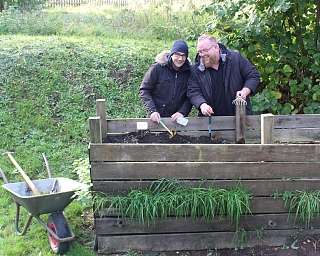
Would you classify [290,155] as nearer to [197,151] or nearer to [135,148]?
[197,151]

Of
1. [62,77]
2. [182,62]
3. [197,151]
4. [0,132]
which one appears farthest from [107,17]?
[197,151]

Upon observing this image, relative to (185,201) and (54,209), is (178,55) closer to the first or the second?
(185,201)

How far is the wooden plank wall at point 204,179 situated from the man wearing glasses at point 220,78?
0.74 metres

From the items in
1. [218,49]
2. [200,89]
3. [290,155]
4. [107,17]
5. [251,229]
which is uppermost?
[107,17]

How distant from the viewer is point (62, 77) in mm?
8297

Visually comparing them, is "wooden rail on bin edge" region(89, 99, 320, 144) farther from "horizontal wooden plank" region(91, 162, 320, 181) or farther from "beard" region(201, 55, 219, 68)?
"horizontal wooden plank" region(91, 162, 320, 181)

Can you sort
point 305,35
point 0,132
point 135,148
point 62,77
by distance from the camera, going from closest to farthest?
point 135,148, point 305,35, point 0,132, point 62,77

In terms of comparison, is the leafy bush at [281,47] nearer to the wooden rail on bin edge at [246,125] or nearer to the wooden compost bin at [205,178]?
the wooden rail on bin edge at [246,125]

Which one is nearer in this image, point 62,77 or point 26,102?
point 26,102

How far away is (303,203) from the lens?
4.30 metres

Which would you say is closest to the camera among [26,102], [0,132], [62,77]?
[0,132]

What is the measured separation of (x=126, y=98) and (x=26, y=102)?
4.83 ft

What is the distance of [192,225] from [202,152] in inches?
25.8

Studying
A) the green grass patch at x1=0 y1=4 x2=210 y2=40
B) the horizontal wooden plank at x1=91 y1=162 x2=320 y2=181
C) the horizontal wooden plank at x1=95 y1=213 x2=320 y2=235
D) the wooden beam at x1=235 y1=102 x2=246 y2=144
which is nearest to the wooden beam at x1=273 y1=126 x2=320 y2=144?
the wooden beam at x1=235 y1=102 x2=246 y2=144
